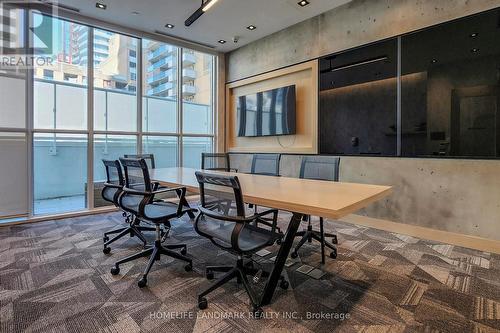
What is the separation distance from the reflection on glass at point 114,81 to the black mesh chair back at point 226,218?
12.2ft

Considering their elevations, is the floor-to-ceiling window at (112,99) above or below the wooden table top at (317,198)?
above

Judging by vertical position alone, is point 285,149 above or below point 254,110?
below

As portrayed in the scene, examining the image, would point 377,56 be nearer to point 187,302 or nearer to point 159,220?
point 159,220

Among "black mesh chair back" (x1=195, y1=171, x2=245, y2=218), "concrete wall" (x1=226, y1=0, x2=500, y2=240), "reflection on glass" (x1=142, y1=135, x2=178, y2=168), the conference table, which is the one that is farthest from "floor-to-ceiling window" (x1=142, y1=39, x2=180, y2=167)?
the conference table

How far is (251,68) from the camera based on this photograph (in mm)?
5730

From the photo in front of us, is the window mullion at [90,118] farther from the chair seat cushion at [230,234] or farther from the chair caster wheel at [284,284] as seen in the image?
the chair caster wheel at [284,284]

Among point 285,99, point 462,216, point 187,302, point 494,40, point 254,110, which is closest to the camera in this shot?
point 187,302

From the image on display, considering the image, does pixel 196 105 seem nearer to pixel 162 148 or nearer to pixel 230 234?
pixel 162 148

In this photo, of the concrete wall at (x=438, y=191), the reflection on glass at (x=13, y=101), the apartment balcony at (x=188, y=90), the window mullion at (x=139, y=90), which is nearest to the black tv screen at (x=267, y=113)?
the apartment balcony at (x=188, y=90)

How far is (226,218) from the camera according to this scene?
1.79 meters

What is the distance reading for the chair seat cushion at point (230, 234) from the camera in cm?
180

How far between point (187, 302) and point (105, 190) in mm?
1943

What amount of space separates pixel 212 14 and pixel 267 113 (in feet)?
6.53

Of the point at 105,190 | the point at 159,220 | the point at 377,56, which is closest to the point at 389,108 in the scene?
the point at 377,56
